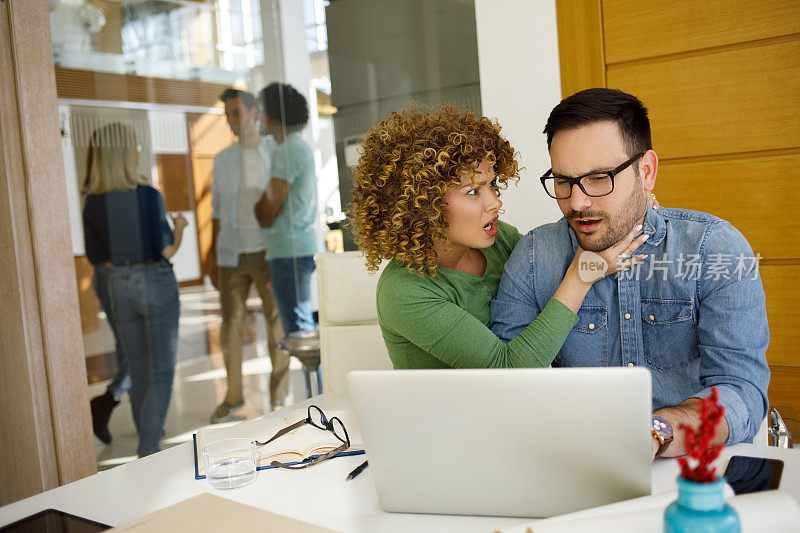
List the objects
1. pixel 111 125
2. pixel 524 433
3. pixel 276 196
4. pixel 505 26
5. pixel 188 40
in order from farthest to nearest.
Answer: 1. pixel 276 196
2. pixel 188 40
3. pixel 111 125
4. pixel 505 26
5. pixel 524 433

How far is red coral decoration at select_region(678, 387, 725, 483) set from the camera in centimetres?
63

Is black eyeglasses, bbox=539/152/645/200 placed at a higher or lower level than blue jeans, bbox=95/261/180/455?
higher

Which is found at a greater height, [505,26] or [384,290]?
[505,26]

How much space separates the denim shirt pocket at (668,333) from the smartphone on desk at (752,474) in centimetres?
43

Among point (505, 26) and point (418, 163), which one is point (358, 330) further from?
point (505, 26)

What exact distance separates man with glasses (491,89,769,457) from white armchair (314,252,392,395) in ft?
1.74

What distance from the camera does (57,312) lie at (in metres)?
2.53

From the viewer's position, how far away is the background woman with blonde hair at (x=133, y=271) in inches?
114

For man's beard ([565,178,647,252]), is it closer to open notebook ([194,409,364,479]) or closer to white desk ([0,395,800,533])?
white desk ([0,395,800,533])

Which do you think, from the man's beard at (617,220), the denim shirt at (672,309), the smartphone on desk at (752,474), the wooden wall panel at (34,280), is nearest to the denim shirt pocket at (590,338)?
the denim shirt at (672,309)

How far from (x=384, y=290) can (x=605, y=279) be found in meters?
0.52

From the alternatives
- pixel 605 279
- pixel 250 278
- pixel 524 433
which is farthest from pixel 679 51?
pixel 250 278

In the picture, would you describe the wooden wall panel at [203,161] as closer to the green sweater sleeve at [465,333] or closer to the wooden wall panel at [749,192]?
the green sweater sleeve at [465,333]

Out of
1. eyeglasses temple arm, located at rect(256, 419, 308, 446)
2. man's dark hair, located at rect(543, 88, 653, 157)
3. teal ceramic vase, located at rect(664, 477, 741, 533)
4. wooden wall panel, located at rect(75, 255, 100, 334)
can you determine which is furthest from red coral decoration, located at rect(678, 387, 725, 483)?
wooden wall panel, located at rect(75, 255, 100, 334)
